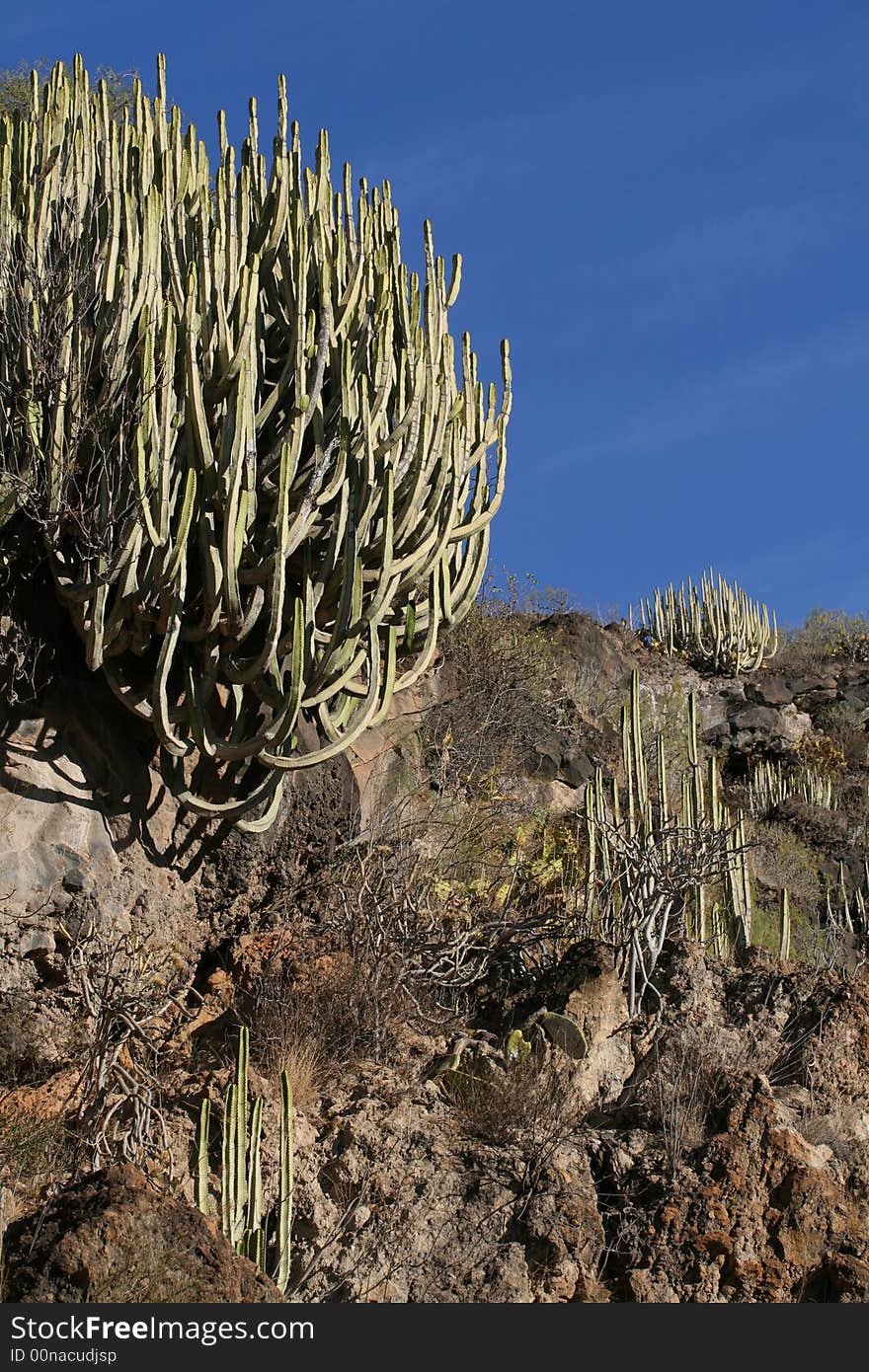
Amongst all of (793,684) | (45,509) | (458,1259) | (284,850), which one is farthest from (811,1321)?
(793,684)

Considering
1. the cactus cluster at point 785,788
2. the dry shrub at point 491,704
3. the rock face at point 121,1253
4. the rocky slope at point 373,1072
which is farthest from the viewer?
the cactus cluster at point 785,788

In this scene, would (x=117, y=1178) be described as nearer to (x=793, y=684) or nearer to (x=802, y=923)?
(x=802, y=923)

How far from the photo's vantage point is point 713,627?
16953mm

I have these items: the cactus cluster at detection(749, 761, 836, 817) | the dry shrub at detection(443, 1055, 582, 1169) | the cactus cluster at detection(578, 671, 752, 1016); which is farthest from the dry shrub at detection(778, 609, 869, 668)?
the dry shrub at detection(443, 1055, 582, 1169)

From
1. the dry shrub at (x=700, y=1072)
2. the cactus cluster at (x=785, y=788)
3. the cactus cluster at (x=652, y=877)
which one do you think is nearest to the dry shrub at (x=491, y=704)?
the cactus cluster at (x=652, y=877)

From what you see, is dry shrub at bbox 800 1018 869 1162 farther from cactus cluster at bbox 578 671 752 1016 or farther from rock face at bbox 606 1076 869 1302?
cactus cluster at bbox 578 671 752 1016

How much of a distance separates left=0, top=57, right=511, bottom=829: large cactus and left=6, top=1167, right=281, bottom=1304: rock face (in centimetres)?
230

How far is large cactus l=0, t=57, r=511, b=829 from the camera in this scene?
6312 mm

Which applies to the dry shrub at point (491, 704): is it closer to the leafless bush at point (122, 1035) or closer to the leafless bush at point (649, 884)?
the leafless bush at point (649, 884)

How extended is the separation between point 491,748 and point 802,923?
2705 mm

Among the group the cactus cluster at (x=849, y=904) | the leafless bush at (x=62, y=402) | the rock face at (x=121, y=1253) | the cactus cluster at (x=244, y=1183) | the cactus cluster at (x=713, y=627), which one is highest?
the cactus cluster at (x=713, y=627)

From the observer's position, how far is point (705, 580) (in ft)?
57.1

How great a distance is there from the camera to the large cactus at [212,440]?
20.7 ft

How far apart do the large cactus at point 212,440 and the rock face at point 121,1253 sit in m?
2.30
